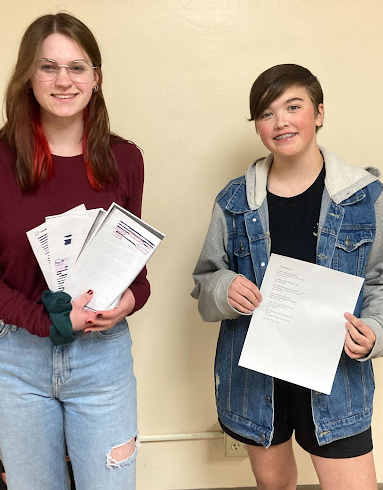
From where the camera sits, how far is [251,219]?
133cm

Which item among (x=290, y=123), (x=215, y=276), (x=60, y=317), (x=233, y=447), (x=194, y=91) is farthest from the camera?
(x=233, y=447)

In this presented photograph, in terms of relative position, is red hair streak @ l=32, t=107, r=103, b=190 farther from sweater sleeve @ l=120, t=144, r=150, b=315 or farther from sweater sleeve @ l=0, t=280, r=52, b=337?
sweater sleeve @ l=0, t=280, r=52, b=337

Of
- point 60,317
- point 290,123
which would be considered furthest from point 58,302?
point 290,123

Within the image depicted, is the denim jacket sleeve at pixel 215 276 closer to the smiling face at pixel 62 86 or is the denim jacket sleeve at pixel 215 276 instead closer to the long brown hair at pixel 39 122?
the long brown hair at pixel 39 122

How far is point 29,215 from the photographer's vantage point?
1170 millimetres

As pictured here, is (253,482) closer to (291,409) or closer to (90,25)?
(291,409)

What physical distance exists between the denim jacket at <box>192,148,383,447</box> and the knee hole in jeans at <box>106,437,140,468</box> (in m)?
0.30

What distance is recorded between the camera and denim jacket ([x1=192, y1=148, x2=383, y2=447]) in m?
1.27

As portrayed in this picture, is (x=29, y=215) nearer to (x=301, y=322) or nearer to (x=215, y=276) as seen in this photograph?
(x=215, y=276)

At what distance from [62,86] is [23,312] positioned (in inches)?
21.5

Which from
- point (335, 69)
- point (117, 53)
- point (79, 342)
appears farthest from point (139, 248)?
point (335, 69)

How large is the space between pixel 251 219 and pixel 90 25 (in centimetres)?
94

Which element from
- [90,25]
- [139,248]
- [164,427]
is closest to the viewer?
[139,248]

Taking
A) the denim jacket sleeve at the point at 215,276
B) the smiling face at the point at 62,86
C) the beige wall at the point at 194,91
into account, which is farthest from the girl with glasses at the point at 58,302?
the beige wall at the point at 194,91
